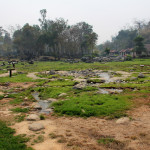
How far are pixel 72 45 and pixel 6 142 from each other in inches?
3240

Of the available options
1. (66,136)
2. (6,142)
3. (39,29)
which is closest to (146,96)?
(66,136)

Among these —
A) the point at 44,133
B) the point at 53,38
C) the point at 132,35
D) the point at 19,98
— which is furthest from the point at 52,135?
the point at 132,35

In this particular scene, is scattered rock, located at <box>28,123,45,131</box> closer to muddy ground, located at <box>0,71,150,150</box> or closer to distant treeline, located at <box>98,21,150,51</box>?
muddy ground, located at <box>0,71,150,150</box>

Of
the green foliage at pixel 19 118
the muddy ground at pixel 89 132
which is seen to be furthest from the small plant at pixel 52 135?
the green foliage at pixel 19 118

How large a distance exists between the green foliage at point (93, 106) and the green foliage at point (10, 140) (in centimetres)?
354

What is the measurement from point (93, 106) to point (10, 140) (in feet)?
18.2

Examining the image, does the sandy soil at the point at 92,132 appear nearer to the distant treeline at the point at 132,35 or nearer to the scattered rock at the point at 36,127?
the scattered rock at the point at 36,127

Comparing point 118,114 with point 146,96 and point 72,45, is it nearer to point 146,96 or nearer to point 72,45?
point 146,96

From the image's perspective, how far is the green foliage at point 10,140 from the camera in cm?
649

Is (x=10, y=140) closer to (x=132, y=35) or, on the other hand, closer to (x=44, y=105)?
(x=44, y=105)

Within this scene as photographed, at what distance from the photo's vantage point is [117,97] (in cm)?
1266

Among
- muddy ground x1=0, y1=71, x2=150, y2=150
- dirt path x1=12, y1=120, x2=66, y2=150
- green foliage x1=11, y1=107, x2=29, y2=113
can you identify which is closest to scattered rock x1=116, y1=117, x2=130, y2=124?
muddy ground x1=0, y1=71, x2=150, y2=150

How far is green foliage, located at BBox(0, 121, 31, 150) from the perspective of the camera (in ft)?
21.3

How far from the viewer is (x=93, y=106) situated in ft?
35.6
